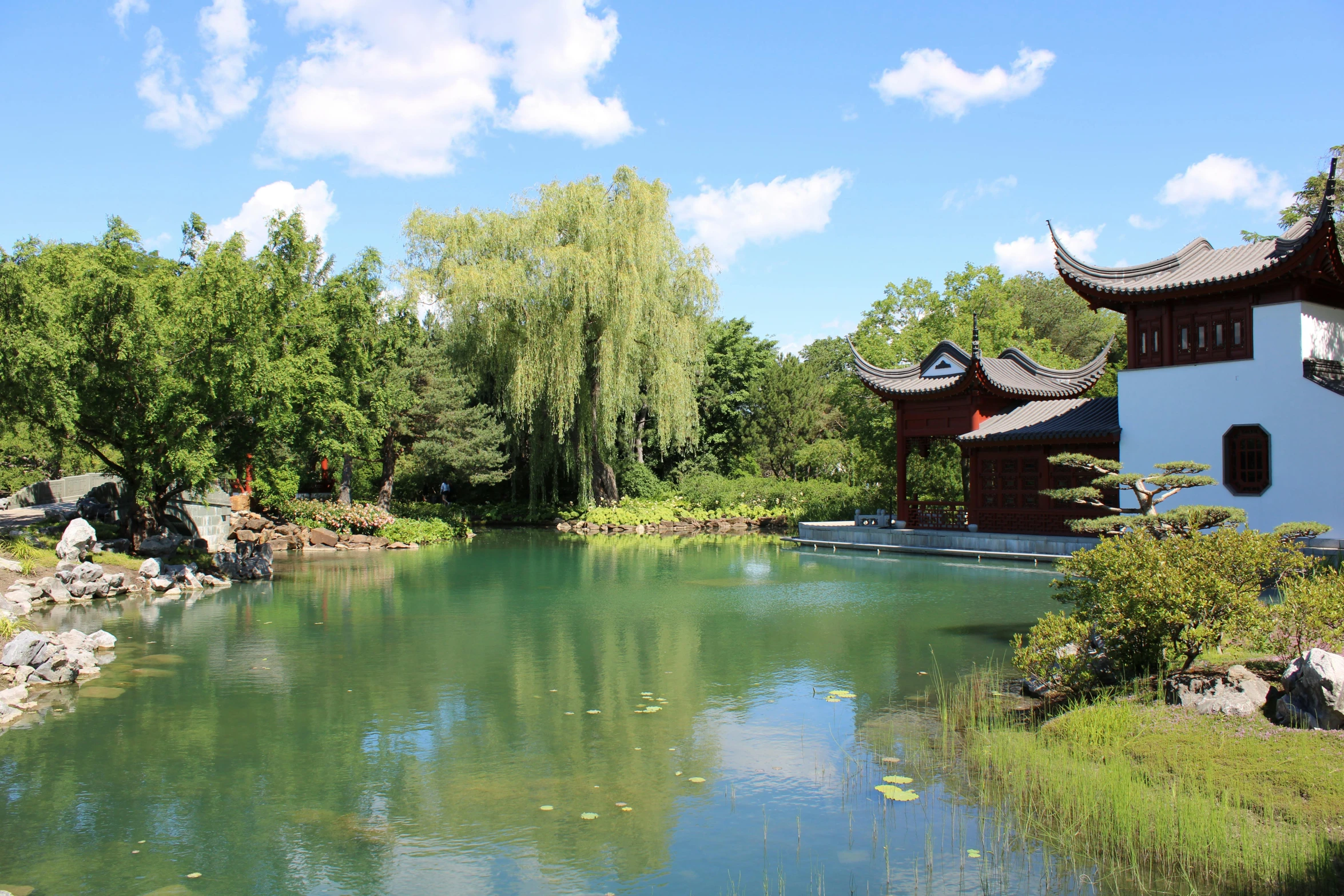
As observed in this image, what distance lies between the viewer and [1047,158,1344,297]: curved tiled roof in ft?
45.5

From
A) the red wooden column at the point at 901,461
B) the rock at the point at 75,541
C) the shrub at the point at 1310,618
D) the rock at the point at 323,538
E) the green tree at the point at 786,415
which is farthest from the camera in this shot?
the green tree at the point at 786,415

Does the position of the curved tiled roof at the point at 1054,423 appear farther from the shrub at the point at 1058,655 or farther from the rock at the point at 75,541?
the rock at the point at 75,541

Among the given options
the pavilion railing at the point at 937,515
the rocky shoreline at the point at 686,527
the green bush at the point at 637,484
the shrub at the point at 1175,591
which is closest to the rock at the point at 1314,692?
the shrub at the point at 1175,591

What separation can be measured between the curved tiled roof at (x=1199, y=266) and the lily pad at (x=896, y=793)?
11.9 metres

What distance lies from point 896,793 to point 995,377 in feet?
51.6

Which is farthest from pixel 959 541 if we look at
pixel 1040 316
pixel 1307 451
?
pixel 1040 316

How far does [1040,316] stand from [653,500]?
19144mm

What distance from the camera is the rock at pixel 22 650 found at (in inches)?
308

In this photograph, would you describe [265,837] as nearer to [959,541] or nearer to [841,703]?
[841,703]

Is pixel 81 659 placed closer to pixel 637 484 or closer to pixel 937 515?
pixel 937 515

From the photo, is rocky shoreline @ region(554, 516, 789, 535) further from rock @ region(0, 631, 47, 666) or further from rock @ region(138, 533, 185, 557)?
rock @ region(0, 631, 47, 666)

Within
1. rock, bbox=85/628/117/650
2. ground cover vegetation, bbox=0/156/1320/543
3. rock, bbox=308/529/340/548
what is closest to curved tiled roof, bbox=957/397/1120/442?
ground cover vegetation, bbox=0/156/1320/543

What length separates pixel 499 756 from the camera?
5.87m

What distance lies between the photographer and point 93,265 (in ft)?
44.7
